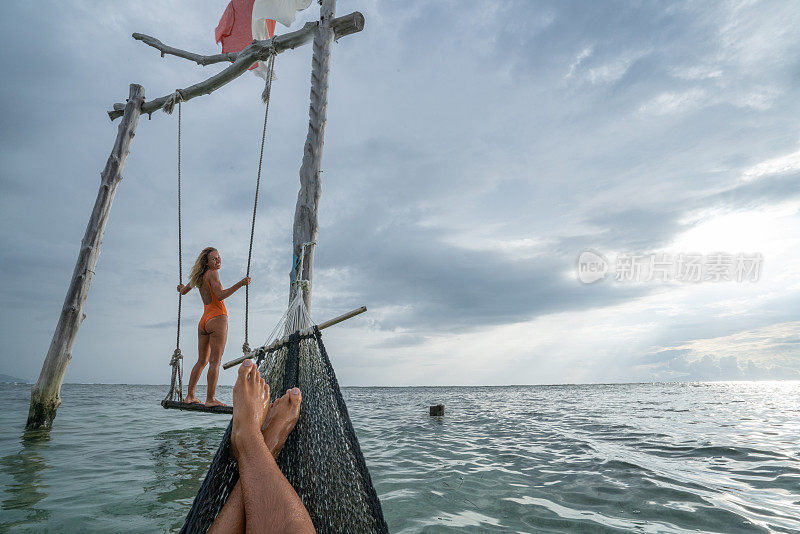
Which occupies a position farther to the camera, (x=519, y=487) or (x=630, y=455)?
(x=630, y=455)

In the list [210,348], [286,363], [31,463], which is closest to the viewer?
[286,363]

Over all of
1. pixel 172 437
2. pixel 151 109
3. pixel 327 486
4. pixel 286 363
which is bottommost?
pixel 172 437

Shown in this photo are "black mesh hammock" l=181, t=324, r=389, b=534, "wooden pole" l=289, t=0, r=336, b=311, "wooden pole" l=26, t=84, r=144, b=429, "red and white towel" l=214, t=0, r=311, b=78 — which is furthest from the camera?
"red and white towel" l=214, t=0, r=311, b=78

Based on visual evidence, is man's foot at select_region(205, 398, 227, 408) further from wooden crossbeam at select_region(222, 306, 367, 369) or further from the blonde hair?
wooden crossbeam at select_region(222, 306, 367, 369)

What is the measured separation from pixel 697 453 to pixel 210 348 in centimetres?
642

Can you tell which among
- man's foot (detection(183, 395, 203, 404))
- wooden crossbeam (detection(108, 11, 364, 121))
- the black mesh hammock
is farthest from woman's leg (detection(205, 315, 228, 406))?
wooden crossbeam (detection(108, 11, 364, 121))

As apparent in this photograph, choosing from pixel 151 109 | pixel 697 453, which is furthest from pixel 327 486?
pixel 151 109

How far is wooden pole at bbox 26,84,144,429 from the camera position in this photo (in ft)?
19.8

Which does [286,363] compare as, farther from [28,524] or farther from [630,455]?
[630,455]

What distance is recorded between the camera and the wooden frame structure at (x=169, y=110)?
344 centimetres

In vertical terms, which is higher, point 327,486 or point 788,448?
point 327,486

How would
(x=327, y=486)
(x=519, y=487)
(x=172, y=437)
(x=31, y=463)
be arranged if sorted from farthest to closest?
(x=172, y=437), (x=31, y=463), (x=519, y=487), (x=327, y=486)

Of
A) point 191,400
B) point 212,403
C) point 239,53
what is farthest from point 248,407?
point 239,53

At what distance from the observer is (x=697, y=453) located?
5.16 m
